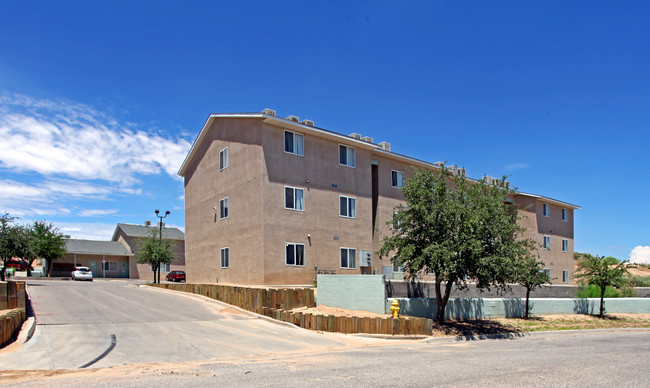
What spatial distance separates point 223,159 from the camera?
30938mm

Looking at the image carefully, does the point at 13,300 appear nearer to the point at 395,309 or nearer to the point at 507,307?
the point at 395,309

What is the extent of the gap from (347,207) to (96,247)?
40693 millimetres

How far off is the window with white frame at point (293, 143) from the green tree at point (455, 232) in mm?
8775

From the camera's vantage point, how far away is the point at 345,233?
97.5ft

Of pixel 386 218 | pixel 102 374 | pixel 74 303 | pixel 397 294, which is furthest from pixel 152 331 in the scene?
pixel 386 218

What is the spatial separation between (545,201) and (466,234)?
31518mm

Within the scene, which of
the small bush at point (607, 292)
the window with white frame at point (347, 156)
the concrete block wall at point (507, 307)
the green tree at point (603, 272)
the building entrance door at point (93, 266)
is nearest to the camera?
the concrete block wall at point (507, 307)

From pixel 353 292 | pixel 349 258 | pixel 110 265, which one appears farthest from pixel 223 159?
pixel 110 265

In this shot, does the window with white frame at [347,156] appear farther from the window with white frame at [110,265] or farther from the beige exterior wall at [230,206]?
the window with white frame at [110,265]

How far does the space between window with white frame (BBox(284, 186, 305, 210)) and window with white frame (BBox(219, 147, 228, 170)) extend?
535 cm

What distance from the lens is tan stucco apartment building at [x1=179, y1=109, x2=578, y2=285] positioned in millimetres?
26719

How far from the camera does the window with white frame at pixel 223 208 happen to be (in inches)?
1194

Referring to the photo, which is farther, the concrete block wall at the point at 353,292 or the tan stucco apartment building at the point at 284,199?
the tan stucco apartment building at the point at 284,199

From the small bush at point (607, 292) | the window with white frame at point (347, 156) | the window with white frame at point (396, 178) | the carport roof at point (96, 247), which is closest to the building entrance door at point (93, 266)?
the carport roof at point (96, 247)
